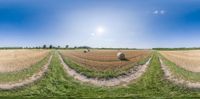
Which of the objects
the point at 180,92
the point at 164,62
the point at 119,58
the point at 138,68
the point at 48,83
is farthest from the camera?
the point at 119,58

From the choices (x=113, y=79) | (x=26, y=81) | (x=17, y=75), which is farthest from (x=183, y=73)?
(x=17, y=75)

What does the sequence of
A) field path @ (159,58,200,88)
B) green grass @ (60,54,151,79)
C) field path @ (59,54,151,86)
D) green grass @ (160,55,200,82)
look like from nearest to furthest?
field path @ (159,58,200,88) < field path @ (59,54,151,86) < green grass @ (160,55,200,82) < green grass @ (60,54,151,79)

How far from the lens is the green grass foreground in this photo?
120 feet

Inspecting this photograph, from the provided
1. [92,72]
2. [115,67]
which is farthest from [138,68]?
[92,72]

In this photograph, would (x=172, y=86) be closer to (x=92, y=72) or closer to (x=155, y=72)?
(x=155, y=72)

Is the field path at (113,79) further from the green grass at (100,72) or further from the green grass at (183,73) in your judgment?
the green grass at (183,73)

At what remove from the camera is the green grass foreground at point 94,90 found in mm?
36531

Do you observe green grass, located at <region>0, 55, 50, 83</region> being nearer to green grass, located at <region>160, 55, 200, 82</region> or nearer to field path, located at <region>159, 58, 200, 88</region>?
field path, located at <region>159, 58, 200, 88</region>

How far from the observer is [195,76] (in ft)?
147

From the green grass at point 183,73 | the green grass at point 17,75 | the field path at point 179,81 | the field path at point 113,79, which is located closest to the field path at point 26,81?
the green grass at point 17,75

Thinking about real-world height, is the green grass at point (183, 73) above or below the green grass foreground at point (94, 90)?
above

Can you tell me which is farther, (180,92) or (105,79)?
(105,79)

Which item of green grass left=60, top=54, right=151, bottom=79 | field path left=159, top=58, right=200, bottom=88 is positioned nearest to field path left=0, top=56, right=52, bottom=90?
green grass left=60, top=54, right=151, bottom=79

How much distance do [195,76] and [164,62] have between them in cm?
1000
